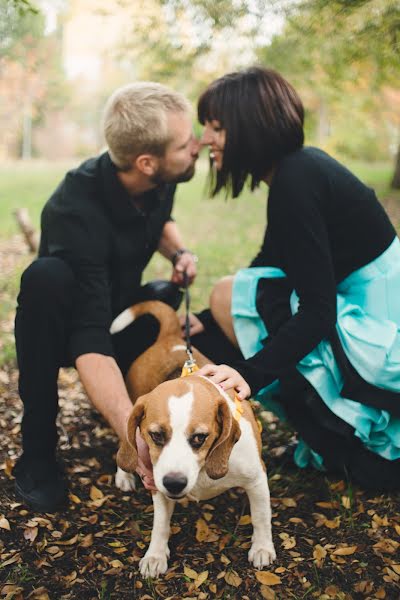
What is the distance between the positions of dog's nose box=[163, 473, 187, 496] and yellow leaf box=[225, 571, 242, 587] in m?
0.73

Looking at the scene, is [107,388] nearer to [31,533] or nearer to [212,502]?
[31,533]

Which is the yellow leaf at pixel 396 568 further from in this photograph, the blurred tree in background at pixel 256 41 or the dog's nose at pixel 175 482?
the blurred tree in background at pixel 256 41

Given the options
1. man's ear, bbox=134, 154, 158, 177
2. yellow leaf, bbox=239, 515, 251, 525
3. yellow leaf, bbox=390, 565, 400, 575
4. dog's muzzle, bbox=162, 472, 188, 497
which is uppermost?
man's ear, bbox=134, 154, 158, 177

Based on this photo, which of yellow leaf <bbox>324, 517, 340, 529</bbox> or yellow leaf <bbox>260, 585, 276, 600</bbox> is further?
yellow leaf <bbox>324, 517, 340, 529</bbox>

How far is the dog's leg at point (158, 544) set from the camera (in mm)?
2521

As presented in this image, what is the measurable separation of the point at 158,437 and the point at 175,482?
182 mm

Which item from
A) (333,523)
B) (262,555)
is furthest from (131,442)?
(333,523)

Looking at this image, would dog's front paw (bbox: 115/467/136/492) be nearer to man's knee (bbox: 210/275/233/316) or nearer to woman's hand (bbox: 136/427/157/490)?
woman's hand (bbox: 136/427/157/490)

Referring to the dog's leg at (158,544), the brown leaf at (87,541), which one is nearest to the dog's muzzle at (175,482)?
the dog's leg at (158,544)

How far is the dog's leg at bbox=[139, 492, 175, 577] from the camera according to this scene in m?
2.52

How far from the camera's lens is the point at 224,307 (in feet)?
11.2

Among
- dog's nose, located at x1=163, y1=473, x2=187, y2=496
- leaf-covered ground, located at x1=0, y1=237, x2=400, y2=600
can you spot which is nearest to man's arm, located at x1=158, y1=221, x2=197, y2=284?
leaf-covered ground, located at x1=0, y1=237, x2=400, y2=600

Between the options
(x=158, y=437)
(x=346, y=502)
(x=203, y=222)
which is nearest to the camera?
(x=158, y=437)

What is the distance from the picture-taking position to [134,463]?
2.28 metres
